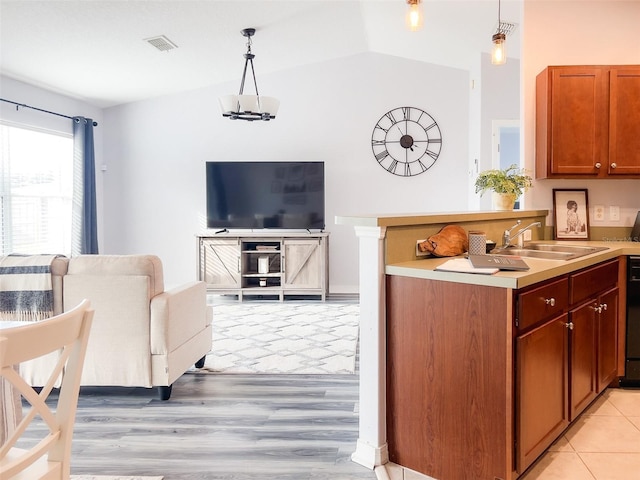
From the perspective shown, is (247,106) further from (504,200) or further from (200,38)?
(504,200)

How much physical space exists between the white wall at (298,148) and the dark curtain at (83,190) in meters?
0.69

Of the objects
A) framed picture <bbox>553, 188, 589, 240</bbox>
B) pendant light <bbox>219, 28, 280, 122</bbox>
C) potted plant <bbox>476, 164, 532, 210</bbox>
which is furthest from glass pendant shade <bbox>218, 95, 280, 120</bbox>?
framed picture <bbox>553, 188, 589, 240</bbox>

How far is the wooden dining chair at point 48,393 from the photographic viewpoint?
99 centimetres

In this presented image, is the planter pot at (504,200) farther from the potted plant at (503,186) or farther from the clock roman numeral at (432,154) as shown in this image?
the clock roman numeral at (432,154)

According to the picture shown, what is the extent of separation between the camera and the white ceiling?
400cm

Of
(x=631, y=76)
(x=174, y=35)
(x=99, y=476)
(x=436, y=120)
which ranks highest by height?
(x=174, y=35)

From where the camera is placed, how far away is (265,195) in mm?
6094

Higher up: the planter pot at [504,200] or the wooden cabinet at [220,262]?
the planter pot at [504,200]

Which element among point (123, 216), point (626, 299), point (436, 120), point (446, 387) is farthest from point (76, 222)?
point (626, 299)

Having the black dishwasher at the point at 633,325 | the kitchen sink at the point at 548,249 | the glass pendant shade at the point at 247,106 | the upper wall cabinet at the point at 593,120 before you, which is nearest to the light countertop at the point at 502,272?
the kitchen sink at the point at 548,249

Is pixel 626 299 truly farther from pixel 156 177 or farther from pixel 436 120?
pixel 156 177

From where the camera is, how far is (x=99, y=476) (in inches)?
78.7

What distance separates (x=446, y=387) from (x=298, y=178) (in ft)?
14.5

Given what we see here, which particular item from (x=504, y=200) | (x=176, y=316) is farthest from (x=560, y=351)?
(x=176, y=316)
